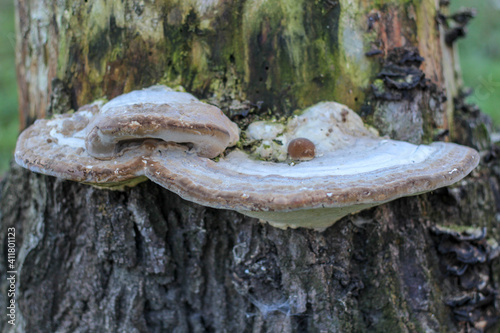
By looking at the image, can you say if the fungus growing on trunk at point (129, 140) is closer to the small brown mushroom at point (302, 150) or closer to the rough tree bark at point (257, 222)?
the small brown mushroom at point (302, 150)

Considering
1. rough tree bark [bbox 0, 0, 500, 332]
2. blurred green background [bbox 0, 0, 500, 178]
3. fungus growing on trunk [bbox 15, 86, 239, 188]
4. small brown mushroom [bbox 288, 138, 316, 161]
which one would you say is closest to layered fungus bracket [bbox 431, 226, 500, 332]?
rough tree bark [bbox 0, 0, 500, 332]

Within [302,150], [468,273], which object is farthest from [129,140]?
[468,273]

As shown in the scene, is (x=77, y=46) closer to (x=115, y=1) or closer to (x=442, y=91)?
(x=115, y=1)

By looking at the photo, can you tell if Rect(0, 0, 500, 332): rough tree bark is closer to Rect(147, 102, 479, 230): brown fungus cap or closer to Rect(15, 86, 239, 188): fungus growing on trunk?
Rect(147, 102, 479, 230): brown fungus cap

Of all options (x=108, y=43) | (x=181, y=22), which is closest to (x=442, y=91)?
(x=181, y=22)

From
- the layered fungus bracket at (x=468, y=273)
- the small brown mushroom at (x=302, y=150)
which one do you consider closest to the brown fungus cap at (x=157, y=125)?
the small brown mushroom at (x=302, y=150)
